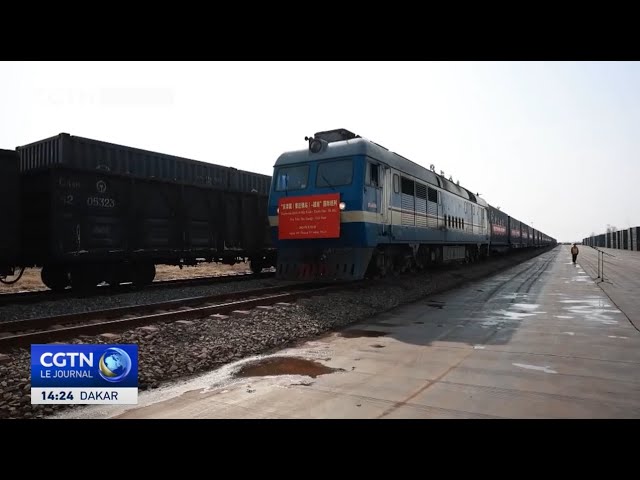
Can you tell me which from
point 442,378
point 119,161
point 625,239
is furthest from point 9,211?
point 625,239

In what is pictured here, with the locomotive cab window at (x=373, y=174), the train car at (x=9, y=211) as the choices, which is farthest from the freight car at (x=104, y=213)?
the locomotive cab window at (x=373, y=174)

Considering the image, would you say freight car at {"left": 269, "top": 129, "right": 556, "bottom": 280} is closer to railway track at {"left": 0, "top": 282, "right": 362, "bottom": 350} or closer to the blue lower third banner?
railway track at {"left": 0, "top": 282, "right": 362, "bottom": 350}

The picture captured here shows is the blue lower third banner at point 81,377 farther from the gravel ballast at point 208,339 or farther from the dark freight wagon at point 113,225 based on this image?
the dark freight wagon at point 113,225

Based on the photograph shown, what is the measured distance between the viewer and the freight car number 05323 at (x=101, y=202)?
1082 cm

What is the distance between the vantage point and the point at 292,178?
11.8 metres

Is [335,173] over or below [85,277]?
over

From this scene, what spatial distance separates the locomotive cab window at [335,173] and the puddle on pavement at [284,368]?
6.31m

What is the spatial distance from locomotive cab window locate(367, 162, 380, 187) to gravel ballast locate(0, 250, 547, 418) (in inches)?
122

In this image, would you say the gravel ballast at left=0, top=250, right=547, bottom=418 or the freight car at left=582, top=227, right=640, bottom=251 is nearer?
the gravel ballast at left=0, top=250, right=547, bottom=418

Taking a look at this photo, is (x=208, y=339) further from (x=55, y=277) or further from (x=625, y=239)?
(x=625, y=239)

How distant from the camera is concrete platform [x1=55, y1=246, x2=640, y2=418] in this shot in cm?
350

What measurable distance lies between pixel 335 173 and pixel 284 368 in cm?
701

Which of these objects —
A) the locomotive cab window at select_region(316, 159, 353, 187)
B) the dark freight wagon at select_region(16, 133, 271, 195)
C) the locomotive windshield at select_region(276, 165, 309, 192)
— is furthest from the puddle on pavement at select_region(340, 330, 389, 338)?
the dark freight wagon at select_region(16, 133, 271, 195)

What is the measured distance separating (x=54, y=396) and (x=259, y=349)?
8.48 feet
